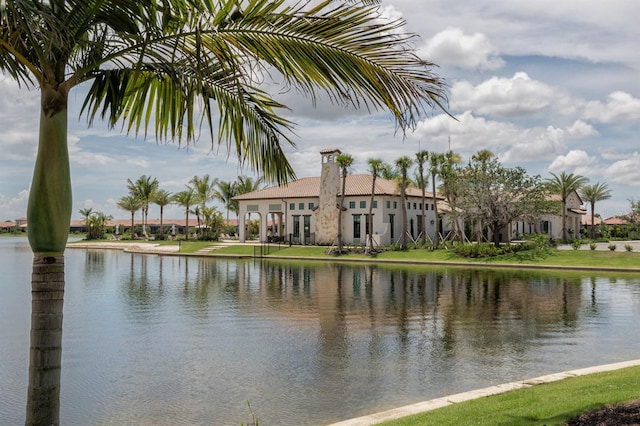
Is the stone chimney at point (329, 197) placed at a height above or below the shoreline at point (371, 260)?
above

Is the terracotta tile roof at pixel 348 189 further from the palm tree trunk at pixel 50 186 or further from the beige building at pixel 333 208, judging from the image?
the palm tree trunk at pixel 50 186

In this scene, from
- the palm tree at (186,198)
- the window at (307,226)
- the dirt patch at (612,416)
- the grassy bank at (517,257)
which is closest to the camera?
the dirt patch at (612,416)

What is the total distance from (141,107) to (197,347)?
A: 8689mm

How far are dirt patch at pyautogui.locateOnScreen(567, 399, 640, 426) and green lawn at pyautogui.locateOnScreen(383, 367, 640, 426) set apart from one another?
18cm

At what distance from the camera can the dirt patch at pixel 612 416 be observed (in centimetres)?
502

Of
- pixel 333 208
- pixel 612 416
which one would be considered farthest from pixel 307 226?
pixel 612 416

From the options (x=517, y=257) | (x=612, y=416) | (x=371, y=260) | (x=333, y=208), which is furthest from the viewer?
(x=333, y=208)

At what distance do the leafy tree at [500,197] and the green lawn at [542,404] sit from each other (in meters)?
36.7

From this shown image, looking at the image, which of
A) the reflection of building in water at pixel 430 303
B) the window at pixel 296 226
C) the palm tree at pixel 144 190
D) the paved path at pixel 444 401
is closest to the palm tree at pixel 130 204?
the palm tree at pixel 144 190

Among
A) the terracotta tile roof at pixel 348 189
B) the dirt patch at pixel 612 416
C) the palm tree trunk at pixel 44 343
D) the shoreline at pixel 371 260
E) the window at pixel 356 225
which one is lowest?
the shoreline at pixel 371 260

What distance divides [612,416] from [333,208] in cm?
4837

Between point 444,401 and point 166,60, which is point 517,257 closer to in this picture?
point 444,401

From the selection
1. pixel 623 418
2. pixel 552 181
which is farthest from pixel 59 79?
pixel 552 181

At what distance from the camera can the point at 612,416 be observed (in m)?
5.24
